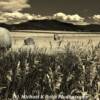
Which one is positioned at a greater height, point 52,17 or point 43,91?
point 52,17

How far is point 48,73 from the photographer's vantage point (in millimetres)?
3977

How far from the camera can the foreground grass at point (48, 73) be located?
13.0 feet

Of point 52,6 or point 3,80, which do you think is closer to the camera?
point 3,80

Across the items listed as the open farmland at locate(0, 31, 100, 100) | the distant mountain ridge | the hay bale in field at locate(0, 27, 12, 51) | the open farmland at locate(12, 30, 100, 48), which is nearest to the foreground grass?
the open farmland at locate(0, 31, 100, 100)

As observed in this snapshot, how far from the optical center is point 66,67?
4074 millimetres

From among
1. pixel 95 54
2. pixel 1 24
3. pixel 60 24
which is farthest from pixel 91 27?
pixel 95 54

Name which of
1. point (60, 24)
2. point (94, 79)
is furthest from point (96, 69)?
point (60, 24)

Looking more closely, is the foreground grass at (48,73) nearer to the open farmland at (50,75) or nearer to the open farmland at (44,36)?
the open farmland at (50,75)

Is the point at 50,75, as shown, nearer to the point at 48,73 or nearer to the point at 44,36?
the point at 48,73

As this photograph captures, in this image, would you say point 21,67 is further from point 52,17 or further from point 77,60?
point 52,17

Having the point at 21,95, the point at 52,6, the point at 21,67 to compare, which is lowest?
the point at 21,95

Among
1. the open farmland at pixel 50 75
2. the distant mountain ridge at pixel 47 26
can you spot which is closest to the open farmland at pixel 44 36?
the distant mountain ridge at pixel 47 26

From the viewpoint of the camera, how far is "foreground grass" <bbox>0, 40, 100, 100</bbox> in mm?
3977

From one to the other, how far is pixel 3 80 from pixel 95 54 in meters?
0.90
